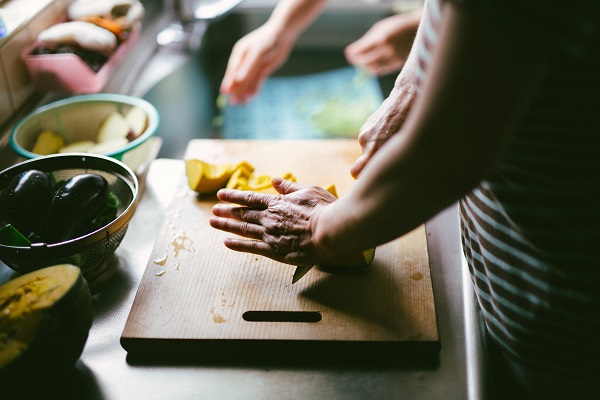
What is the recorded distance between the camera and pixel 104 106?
127cm

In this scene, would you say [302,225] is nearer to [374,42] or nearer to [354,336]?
[354,336]

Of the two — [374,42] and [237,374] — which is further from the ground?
[374,42]

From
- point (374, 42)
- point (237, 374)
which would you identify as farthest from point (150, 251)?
point (374, 42)

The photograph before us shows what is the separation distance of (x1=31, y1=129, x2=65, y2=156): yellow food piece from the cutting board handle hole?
23.0 inches

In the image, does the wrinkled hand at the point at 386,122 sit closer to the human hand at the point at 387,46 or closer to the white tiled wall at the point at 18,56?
the human hand at the point at 387,46

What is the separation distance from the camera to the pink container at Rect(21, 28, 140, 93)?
1228 mm

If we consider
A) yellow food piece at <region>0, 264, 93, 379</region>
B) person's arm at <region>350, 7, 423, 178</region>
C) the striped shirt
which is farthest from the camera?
person's arm at <region>350, 7, 423, 178</region>

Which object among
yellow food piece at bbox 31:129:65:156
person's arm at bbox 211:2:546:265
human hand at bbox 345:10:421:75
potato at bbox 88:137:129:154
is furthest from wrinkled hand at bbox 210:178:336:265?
human hand at bbox 345:10:421:75

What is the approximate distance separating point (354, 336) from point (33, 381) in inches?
16.4

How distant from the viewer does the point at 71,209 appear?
2.86 feet

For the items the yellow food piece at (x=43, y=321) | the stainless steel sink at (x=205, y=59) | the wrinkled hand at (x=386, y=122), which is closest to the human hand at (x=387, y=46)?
the stainless steel sink at (x=205, y=59)

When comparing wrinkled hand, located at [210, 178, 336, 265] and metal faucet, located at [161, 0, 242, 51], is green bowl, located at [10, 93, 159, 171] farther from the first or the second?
metal faucet, located at [161, 0, 242, 51]

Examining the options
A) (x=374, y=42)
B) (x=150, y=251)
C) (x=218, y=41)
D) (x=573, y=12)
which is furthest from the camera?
(x=218, y=41)

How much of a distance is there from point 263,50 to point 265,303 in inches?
30.1
